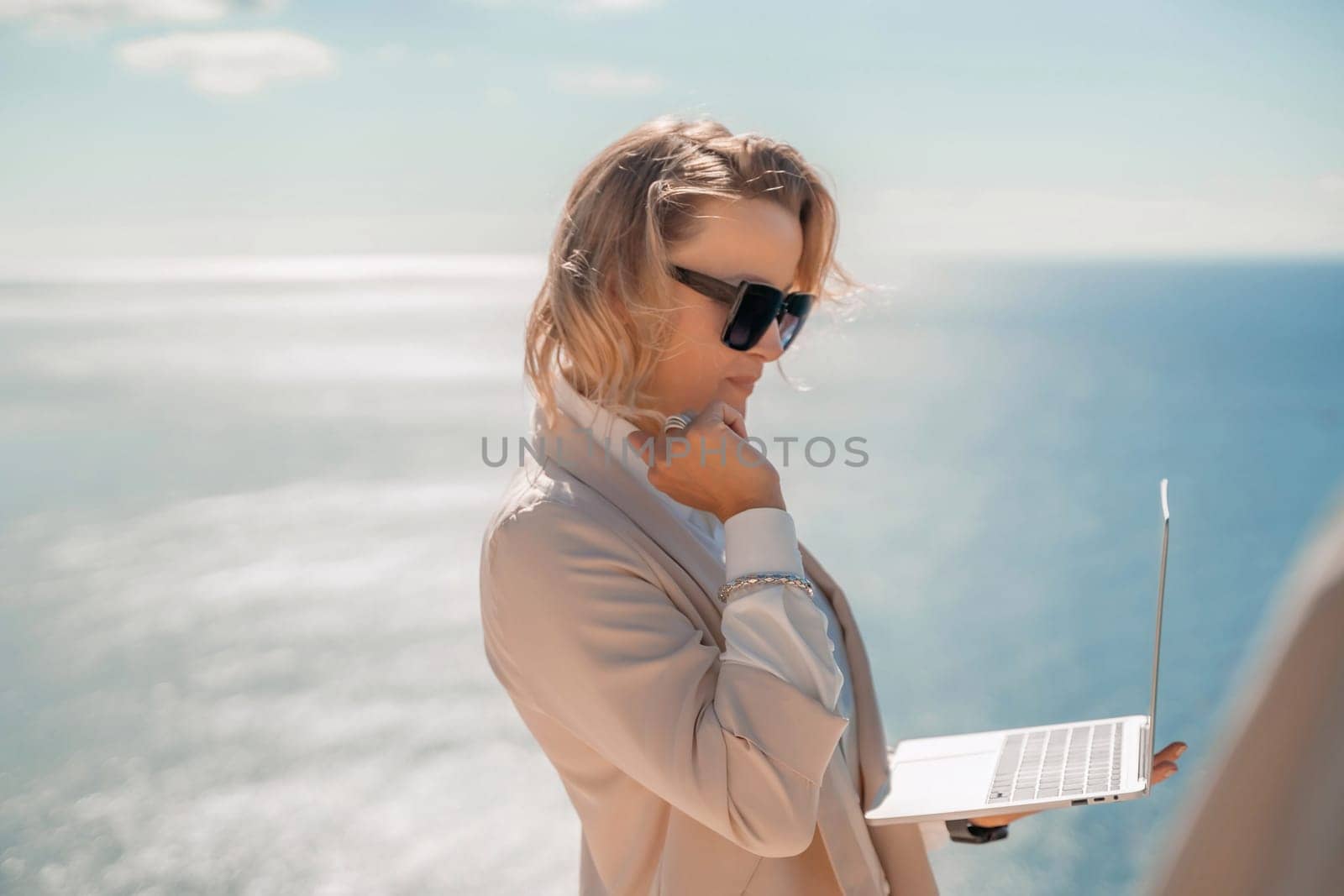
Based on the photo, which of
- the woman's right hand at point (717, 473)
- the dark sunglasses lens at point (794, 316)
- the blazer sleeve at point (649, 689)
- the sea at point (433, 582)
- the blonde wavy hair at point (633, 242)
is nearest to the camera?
the blazer sleeve at point (649, 689)

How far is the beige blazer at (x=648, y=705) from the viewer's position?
3.80ft

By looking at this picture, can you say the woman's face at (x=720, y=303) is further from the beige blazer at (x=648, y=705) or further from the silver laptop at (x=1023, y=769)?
the silver laptop at (x=1023, y=769)

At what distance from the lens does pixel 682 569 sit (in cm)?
130

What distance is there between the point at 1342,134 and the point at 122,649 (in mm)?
32255

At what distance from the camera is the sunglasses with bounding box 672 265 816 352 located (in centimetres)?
140

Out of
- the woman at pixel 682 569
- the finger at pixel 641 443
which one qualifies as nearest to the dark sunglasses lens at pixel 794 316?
the woman at pixel 682 569

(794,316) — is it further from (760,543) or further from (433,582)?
(433,582)

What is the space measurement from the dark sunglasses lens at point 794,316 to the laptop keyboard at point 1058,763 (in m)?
0.57

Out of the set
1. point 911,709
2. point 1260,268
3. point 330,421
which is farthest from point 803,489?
point 1260,268

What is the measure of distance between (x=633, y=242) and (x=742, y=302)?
0.48 feet

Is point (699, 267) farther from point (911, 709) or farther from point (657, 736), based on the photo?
point (911, 709)

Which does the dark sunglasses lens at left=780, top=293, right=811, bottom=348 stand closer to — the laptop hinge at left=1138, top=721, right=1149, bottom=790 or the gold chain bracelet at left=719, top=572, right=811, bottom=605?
the gold chain bracelet at left=719, top=572, right=811, bottom=605

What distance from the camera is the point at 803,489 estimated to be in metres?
14.8

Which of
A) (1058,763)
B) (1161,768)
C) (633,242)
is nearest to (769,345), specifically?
(633,242)
